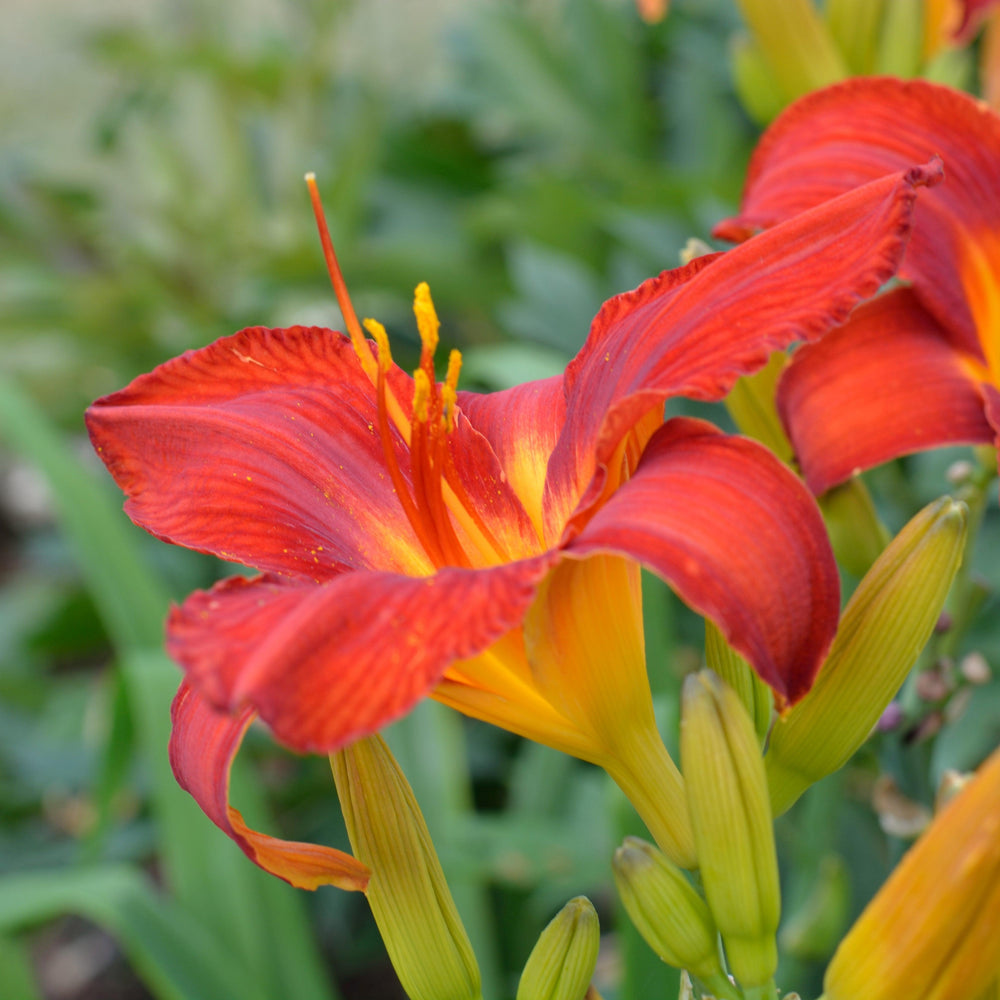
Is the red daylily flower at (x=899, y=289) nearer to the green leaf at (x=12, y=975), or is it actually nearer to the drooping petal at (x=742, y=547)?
the drooping petal at (x=742, y=547)

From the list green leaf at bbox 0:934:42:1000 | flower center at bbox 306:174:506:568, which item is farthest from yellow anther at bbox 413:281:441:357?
green leaf at bbox 0:934:42:1000

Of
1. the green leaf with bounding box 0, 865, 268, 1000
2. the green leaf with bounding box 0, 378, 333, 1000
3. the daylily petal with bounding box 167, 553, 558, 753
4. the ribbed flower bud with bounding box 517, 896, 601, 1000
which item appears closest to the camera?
the daylily petal with bounding box 167, 553, 558, 753

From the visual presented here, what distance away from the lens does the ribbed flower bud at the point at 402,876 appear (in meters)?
0.36

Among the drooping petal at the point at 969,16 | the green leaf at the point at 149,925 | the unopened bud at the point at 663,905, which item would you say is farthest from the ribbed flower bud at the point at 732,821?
the drooping petal at the point at 969,16

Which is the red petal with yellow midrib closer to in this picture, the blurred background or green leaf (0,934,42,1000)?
the blurred background

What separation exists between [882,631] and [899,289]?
0.17 meters

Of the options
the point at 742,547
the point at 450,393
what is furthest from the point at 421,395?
the point at 742,547

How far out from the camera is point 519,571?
0.31 metres

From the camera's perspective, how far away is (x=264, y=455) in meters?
0.41

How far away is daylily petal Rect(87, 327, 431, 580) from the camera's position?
1.27ft

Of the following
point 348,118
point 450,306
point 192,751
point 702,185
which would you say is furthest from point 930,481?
point 348,118

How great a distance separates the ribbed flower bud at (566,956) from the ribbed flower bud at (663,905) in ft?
0.06

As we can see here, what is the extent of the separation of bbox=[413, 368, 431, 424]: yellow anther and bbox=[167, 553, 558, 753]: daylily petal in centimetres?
7

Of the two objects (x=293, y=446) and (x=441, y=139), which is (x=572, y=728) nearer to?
(x=293, y=446)
